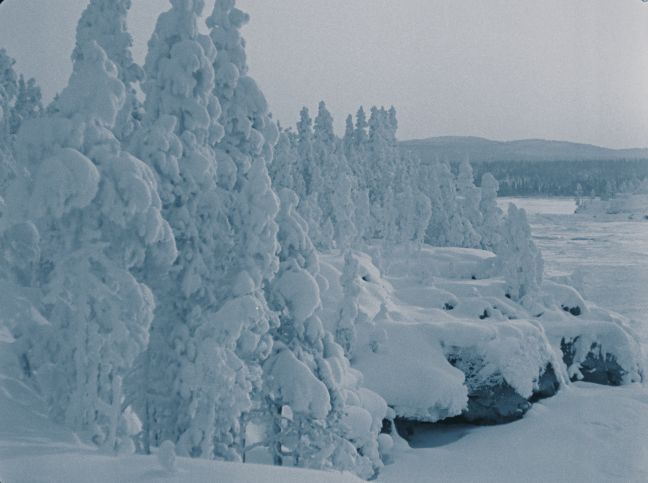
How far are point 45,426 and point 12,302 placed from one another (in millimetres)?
2582

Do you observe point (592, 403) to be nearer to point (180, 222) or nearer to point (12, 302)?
point (180, 222)

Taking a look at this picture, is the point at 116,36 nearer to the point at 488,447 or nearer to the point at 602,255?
the point at 488,447

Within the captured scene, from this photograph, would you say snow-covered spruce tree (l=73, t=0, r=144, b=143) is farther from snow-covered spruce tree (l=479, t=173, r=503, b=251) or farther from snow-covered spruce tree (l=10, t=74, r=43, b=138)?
snow-covered spruce tree (l=479, t=173, r=503, b=251)

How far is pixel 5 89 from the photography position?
3331cm

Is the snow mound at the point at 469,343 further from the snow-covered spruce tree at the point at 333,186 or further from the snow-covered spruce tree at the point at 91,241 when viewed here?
the snow-covered spruce tree at the point at 91,241

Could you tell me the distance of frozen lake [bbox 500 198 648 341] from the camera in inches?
1964

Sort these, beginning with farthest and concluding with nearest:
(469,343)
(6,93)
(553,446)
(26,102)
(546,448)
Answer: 1. (26,102)
2. (6,93)
3. (469,343)
4. (553,446)
5. (546,448)

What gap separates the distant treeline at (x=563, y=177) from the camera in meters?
141

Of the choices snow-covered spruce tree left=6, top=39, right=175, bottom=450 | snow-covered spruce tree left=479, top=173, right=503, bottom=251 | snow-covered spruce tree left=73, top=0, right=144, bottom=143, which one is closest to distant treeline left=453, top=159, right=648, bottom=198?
snow-covered spruce tree left=479, top=173, right=503, bottom=251

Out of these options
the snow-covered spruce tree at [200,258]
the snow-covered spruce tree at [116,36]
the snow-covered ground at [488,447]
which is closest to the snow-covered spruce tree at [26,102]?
the snow-covered spruce tree at [116,36]

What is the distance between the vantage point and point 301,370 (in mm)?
14320

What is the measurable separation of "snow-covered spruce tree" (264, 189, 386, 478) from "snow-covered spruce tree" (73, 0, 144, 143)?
4.61 meters

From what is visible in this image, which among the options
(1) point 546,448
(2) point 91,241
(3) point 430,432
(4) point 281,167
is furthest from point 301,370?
(4) point 281,167

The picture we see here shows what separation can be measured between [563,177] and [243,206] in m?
160
